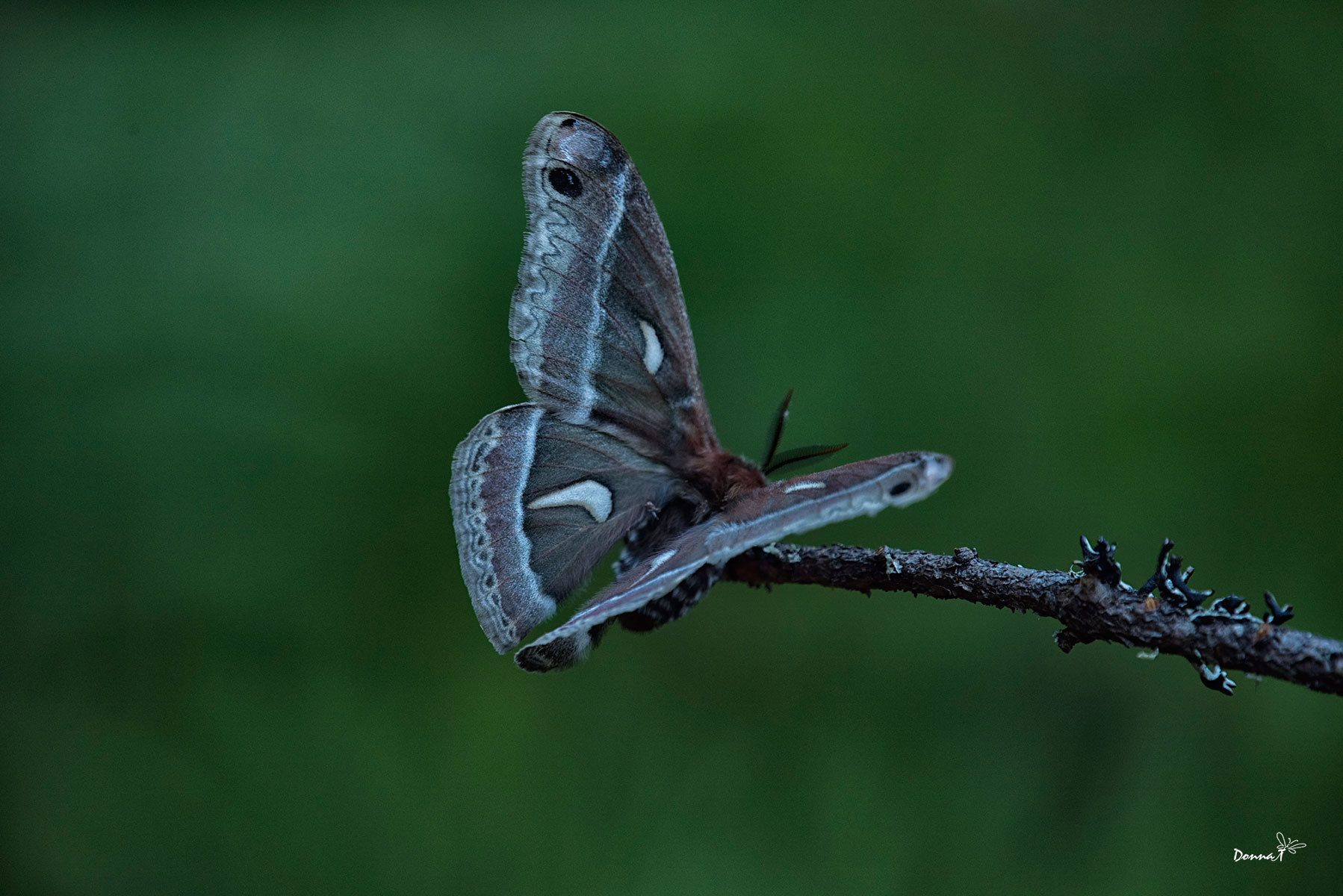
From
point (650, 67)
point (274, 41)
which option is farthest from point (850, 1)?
point (274, 41)

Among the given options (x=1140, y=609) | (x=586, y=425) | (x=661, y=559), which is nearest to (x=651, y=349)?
(x=586, y=425)

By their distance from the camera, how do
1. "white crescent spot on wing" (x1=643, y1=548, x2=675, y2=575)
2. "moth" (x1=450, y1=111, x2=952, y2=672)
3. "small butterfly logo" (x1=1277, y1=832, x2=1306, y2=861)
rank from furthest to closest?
1. "small butterfly logo" (x1=1277, y1=832, x2=1306, y2=861)
2. "moth" (x1=450, y1=111, x2=952, y2=672)
3. "white crescent spot on wing" (x1=643, y1=548, x2=675, y2=575)

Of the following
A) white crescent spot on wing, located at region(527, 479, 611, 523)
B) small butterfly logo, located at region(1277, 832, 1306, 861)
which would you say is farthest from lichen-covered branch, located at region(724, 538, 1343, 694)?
small butterfly logo, located at region(1277, 832, 1306, 861)

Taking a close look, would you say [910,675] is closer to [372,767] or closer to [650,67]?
[372,767]

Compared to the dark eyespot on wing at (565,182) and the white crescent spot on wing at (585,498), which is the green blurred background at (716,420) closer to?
the white crescent spot on wing at (585,498)

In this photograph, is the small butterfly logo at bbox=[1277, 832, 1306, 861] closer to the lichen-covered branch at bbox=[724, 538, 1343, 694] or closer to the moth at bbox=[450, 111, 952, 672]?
the lichen-covered branch at bbox=[724, 538, 1343, 694]

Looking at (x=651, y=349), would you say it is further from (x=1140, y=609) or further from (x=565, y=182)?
(x=1140, y=609)
